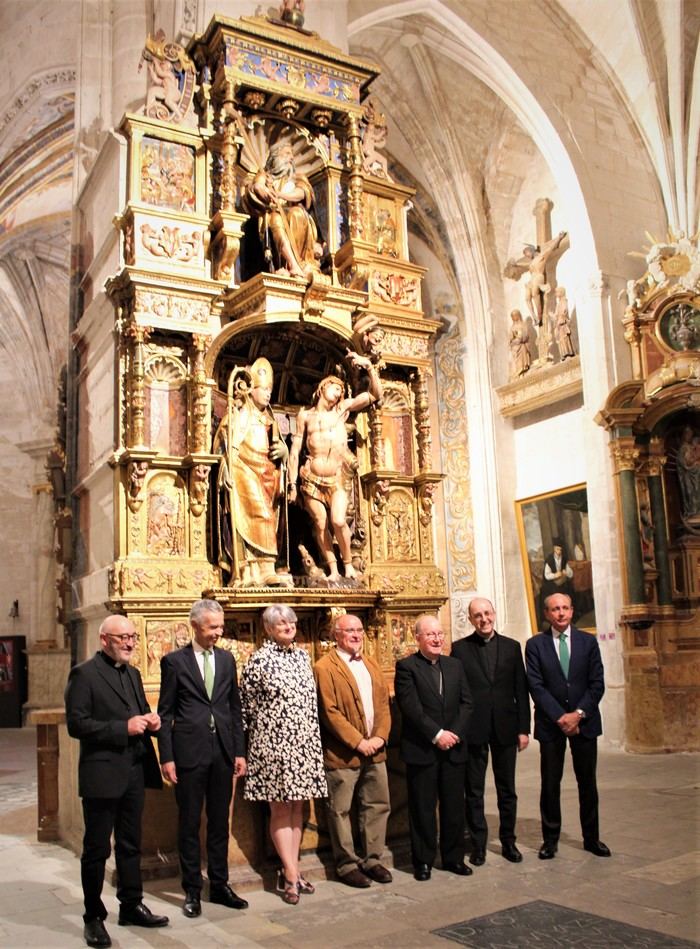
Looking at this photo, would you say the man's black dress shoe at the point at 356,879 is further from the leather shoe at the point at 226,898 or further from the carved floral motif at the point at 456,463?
the carved floral motif at the point at 456,463

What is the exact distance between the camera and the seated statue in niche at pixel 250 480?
6.70 metres

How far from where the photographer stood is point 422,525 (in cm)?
774

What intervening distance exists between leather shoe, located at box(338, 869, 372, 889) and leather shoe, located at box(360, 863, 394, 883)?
0.12 feet

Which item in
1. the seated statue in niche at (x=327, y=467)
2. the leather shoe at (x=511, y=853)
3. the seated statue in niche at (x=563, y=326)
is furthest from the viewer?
the seated statue in niche at (x=563, y=326)

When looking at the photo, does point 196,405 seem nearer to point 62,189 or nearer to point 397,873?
point 397,873

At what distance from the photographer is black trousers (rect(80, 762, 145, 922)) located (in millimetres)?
4043

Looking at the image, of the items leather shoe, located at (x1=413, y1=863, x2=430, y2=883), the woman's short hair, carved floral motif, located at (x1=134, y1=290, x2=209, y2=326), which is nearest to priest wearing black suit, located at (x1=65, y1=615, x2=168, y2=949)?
the woman's short hair

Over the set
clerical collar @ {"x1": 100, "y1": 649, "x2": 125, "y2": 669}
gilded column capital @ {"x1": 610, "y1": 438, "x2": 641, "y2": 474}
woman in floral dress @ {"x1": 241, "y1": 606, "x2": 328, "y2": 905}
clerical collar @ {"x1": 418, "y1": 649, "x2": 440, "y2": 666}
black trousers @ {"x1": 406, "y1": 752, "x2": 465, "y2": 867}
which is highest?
gilded column capital @ {"x1": 610, "y1": 438, "x2": 641, "y2": 474}

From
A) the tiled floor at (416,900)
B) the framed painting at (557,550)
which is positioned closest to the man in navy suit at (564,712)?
the tiled floor at (416,900)

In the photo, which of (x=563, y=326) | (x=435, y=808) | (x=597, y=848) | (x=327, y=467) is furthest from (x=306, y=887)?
(x=563, y=326)

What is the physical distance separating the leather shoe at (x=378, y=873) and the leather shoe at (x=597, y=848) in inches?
45.5

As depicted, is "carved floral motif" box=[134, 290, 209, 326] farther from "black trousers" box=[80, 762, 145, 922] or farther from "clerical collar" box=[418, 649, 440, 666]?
"black trousers" box=[80, 762, 145, 922]

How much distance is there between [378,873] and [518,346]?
37.9 feet

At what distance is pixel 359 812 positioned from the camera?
4.97 meters
